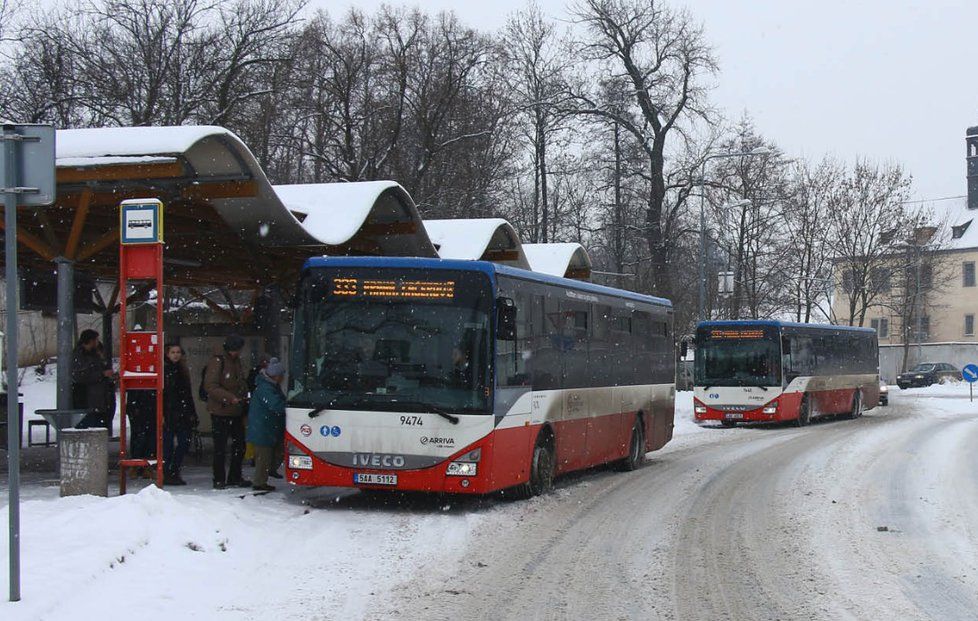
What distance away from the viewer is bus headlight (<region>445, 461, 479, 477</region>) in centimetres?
1238

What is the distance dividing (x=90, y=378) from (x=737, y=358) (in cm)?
1934

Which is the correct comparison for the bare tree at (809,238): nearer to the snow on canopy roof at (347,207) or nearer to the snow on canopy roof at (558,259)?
the snow on canopy roof at (558,259)

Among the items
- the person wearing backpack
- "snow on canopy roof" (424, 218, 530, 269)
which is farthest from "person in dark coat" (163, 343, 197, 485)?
"snow on canopy roof" (424, 218, 530, 269)

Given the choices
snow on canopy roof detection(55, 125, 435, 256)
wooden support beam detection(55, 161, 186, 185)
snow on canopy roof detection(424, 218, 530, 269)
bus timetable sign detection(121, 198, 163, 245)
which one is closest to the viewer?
bus timetable sign detection(121, 198, 163, 245)

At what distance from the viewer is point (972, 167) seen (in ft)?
324

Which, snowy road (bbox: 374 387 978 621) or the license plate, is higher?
the license plate

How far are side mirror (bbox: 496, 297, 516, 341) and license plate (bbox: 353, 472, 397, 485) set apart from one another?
74.1 inches

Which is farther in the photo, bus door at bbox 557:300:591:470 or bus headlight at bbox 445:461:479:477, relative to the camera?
bus door at bbox 557:300:591:470

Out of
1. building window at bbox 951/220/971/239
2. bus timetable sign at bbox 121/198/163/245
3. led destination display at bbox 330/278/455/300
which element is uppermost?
building window at bbox 951/220/971/239

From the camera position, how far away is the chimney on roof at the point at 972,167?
9775 centimetres

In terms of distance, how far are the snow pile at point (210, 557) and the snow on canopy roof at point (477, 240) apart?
11.4 meters

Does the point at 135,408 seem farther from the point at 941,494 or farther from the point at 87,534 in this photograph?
the point at 941,494

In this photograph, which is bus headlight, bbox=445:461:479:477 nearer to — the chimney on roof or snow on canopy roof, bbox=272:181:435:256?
snow on canopy roof, bbox=272:181:435:256

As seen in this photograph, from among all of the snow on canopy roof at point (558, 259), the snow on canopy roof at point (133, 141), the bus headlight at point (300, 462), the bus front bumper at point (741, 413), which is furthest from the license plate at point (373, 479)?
the bus front bumper at point (741, 413)
